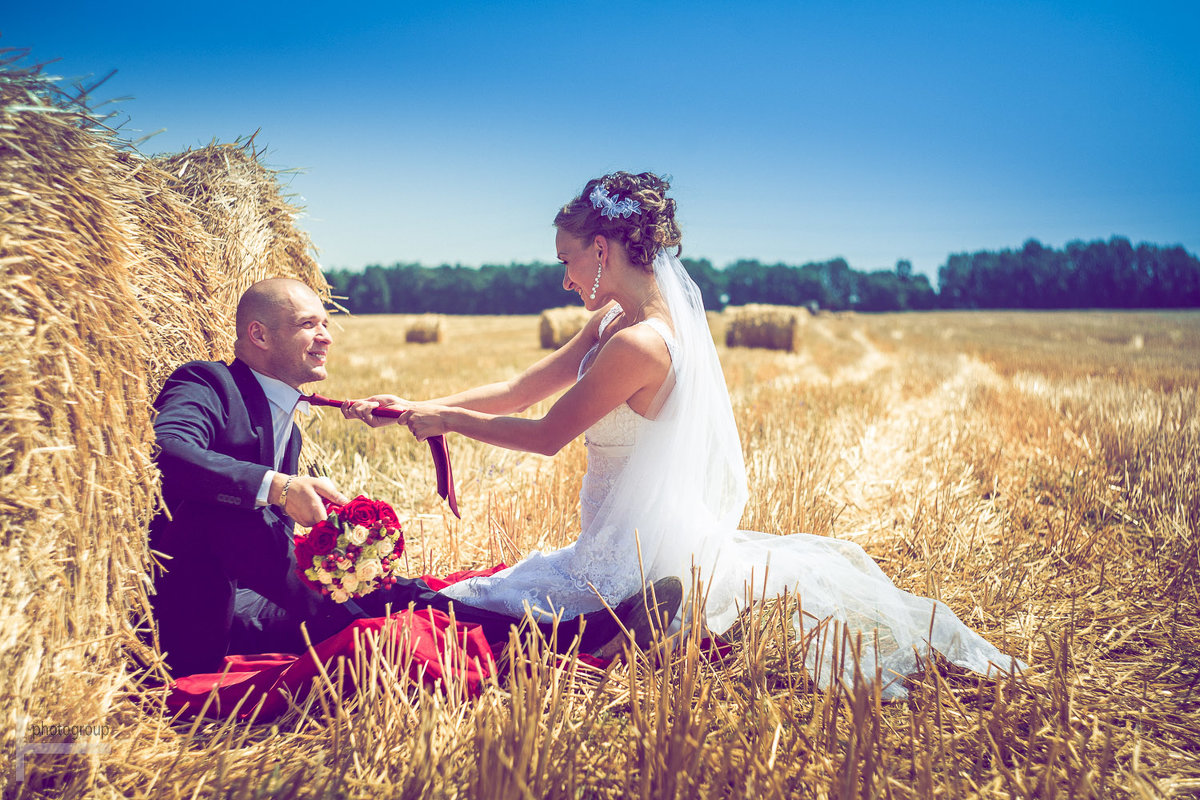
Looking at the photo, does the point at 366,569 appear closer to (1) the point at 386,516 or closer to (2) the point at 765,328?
(1) the point at 386,516

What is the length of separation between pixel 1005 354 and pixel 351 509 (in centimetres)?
1782

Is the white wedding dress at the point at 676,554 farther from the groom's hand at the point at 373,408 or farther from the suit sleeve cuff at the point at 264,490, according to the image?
the suit sleeve cuff at the point at 264,490

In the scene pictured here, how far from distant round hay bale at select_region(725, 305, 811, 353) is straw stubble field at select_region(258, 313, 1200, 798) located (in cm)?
1049

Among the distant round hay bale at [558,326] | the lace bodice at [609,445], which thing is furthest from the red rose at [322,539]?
the distant round hay bale at [558,326]

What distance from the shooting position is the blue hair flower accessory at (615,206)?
8.64 ft

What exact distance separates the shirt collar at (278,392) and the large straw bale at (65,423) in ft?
1.68

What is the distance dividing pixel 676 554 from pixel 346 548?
4.27 ft

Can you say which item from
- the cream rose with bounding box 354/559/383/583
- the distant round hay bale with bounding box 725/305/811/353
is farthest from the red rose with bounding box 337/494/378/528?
the distant round hay bale with bounding box 725/305/811/353

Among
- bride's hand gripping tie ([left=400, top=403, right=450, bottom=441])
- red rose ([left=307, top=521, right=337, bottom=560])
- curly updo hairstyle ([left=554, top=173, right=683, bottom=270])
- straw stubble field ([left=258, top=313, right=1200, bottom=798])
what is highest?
curly updo hairstyle ([left=554, top=173, right=683, bottom=270])

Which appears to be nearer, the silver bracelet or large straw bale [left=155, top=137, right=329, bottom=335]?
the silver bracelet

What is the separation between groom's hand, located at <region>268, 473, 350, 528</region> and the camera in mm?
2197

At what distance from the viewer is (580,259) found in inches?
108

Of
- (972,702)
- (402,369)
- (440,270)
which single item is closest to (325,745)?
(972,702)

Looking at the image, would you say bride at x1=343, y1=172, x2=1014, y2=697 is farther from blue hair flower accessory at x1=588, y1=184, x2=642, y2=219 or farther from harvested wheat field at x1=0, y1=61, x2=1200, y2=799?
harvested wheat field at x1=0, y1=61, x2=1200, y2=799
